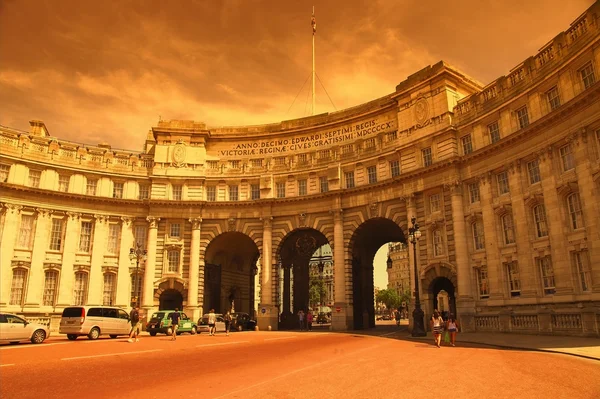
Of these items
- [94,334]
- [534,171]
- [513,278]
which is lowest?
[94,334]

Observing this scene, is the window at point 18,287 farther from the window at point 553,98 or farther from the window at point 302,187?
the window at point 553,98

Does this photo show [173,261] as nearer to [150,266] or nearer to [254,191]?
[150,266]

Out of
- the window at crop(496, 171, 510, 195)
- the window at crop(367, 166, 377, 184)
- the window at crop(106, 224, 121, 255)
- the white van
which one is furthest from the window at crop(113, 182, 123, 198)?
the window at crop(496, 171, 510, 195)

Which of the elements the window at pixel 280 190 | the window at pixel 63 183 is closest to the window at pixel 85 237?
the window at pixel 63 183

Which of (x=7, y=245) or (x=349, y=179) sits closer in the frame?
(x=7, y=245)

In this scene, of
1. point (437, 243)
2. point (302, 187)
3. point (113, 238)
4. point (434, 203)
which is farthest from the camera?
point (302, 187)

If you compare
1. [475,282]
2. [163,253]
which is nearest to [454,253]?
[475,282]

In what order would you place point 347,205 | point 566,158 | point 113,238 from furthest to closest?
point 113,238, point 347,205, point 566,158

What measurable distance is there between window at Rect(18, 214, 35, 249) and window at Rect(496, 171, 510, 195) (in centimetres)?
3894

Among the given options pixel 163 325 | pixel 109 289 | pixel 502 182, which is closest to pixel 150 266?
pixel 109 289

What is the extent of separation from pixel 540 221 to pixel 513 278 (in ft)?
14.0

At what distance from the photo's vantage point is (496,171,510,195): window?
3137 centimetres

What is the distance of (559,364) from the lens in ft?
47.0

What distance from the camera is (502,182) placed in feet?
104
